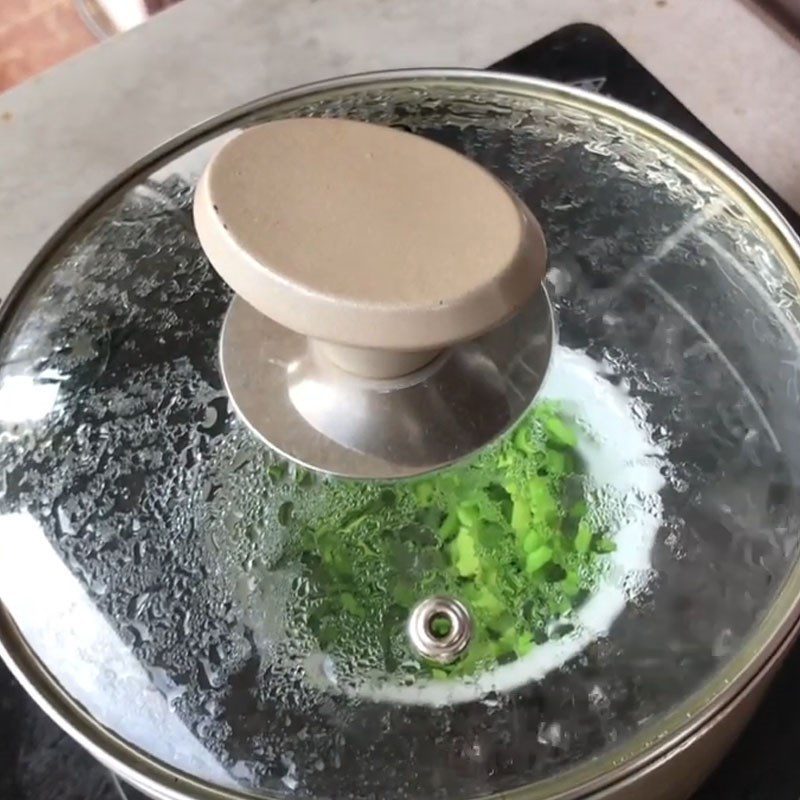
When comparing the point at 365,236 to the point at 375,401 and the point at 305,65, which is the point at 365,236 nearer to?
the point at 375,401

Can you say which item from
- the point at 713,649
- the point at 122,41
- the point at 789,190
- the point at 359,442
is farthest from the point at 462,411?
the point at 122,41

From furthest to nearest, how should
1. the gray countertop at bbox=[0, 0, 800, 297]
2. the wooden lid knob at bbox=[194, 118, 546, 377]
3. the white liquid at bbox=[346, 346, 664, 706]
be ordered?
1. the gray countertop at bbox=[0, 0, 800, 297]
2. the white liquid at bbox=[346, 346, 664, 706]
3. the wooden lid knob at bbox=[194, 118, 546, 377]

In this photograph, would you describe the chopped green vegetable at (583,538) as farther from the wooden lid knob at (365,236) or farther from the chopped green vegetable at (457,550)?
the wooden lid knob at (365,236)

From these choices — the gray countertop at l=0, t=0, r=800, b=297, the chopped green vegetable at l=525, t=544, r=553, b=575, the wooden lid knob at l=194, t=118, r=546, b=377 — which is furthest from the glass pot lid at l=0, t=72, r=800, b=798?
the gray countertop at l=0, t=0, r=800, b=297

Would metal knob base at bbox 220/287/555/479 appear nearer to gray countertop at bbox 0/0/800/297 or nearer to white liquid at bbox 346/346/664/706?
white liquid at bbox 346/346/664/706

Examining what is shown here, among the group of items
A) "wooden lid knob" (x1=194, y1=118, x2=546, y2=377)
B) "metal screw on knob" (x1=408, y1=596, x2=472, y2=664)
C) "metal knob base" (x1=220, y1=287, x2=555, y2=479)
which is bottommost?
"metal screw on knob" (x1=408, y1=596, x2=472, y2=664)

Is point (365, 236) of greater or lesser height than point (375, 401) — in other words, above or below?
above

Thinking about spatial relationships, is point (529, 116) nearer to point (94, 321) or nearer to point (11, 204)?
point (94, 321)

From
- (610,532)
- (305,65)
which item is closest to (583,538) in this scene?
(610,532)
